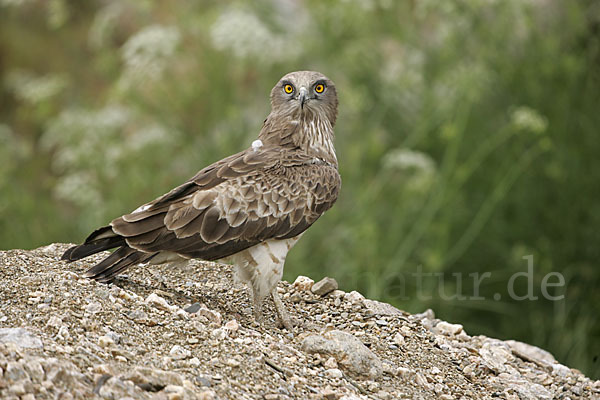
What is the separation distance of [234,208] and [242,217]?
0.28 ft

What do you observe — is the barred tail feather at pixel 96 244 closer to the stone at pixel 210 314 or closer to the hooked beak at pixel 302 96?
the stone at pixel 210 314

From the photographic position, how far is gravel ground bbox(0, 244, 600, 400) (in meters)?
3.76

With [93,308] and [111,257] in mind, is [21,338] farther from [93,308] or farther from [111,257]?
[111,257]

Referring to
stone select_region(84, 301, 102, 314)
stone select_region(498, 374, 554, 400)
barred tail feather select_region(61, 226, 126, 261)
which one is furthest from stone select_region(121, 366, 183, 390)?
stone select_region(498, 374, 554, 400)

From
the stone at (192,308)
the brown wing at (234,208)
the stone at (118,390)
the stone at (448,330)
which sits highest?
the brown wing at (234,208)

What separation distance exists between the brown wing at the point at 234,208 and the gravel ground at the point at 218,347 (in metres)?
0.41

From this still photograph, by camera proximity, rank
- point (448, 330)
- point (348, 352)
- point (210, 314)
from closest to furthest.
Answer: point (348, 352) → point (210, 314) → point (448, 330)

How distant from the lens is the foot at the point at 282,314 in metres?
5.39

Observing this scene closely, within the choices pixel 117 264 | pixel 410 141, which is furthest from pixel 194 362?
pixel 410 141

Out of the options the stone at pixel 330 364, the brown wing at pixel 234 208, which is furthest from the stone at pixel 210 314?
the stone at pixel 330 364

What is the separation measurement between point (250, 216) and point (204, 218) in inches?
12.7

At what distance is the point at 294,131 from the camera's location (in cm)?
608

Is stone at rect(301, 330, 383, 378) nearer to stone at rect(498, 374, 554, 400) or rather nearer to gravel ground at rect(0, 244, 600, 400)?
gravel ground at rect(0, 244, 600, 400)

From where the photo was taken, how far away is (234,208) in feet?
17.5
